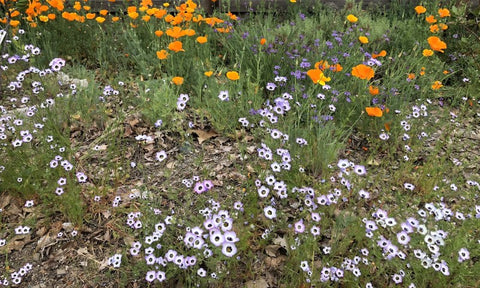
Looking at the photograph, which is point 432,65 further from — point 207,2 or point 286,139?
point 207,2

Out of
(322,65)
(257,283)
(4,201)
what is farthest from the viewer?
(322,65)

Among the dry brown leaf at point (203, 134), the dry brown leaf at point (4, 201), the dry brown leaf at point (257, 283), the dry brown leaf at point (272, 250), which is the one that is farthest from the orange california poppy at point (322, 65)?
the dry brown leaf at point (4, 201)

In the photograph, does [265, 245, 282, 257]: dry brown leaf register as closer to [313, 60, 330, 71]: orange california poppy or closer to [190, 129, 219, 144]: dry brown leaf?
[190, 129, 219, 144]: dry brown leaf

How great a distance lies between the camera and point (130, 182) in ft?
9.16

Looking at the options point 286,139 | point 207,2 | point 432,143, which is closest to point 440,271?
point 286,139

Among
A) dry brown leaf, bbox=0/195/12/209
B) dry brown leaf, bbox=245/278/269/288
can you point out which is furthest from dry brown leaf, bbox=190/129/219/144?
dry brown leaf, bbox=0/195/12/209

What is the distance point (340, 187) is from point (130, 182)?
157 centimetres

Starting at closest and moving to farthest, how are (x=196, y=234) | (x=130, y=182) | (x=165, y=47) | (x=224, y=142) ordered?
(x=196, y=234) → (x=130, y=182) → (x=224, y=142) → (x=165, y=47)

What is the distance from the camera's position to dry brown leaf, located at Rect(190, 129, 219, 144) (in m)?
3.18

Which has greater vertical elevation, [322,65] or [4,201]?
[322,65]

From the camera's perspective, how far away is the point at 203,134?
3207 millimetres

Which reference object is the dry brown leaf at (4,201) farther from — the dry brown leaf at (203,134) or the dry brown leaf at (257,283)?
the dry brown leaf at (257,283)

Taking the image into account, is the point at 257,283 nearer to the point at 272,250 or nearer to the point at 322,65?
the point at 272,250

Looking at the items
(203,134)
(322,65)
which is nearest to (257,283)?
(203,134)
